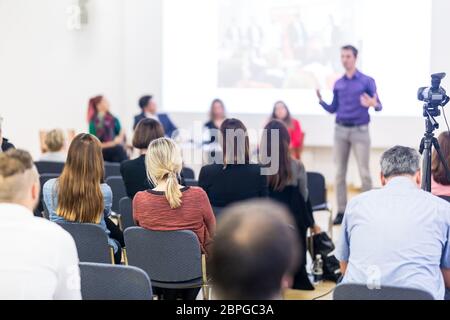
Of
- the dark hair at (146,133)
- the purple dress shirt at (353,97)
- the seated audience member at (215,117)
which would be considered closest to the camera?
the dark hair at (146,133)

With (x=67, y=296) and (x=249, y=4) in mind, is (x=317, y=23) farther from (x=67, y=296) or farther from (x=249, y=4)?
(x=67, y=296)

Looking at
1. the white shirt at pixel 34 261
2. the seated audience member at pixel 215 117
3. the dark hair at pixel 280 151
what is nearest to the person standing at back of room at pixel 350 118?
the seated audience member at pixel 215 117

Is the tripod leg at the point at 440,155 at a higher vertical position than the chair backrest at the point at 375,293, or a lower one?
higher

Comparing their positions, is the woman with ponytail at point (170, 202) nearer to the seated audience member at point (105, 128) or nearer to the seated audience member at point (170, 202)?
the seated audience member at point (170, 202)

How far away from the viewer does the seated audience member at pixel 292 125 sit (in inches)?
313

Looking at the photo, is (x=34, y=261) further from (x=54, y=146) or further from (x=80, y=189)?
(x=54, y=146)

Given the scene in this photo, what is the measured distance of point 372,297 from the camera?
2.63 m

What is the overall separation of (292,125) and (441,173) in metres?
3.89

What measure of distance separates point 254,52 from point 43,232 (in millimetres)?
6927

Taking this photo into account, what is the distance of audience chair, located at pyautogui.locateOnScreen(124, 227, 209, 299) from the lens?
375cm

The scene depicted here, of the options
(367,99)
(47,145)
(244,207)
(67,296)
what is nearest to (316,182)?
(367,99)

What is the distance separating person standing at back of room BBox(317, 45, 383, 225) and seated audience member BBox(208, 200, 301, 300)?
18.3 feet

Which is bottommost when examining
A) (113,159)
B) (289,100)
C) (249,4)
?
(113,159)

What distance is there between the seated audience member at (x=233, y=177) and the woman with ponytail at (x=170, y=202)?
0.58 metres
